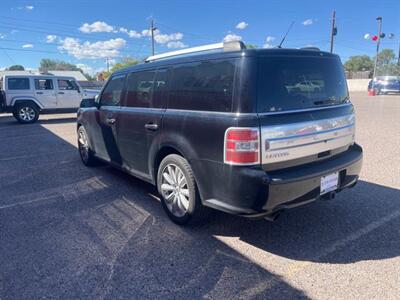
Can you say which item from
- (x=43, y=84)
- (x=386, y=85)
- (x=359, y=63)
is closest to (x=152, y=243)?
(x=43, y=84)

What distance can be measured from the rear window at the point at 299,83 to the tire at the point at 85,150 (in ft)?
13.4

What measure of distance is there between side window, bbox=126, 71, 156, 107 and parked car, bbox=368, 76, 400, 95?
30304 millimetres

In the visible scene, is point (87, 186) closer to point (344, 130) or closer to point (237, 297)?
point (237, 297)

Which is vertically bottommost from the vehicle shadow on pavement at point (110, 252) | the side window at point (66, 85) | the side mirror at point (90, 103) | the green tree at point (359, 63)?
the vehicle shadow on pavement at point (110, 252)

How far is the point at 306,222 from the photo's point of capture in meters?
3.57

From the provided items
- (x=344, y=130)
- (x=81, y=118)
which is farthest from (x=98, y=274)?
(x=81, y=118)

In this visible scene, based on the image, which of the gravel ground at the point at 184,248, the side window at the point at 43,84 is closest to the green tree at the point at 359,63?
the side window at the point at 43,84

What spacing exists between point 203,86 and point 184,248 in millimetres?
1637

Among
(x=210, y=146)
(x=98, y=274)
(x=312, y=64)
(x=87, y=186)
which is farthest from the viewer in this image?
(x=87, y=186)

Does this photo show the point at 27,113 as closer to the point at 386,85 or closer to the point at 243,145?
the point at 243,145

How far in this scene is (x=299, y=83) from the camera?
9.87 feet

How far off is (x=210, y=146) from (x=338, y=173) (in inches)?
54.3

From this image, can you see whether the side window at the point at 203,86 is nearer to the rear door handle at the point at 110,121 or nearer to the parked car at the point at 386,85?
the rear door handle at the point at 110,121

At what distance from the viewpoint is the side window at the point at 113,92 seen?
470 centimetres
